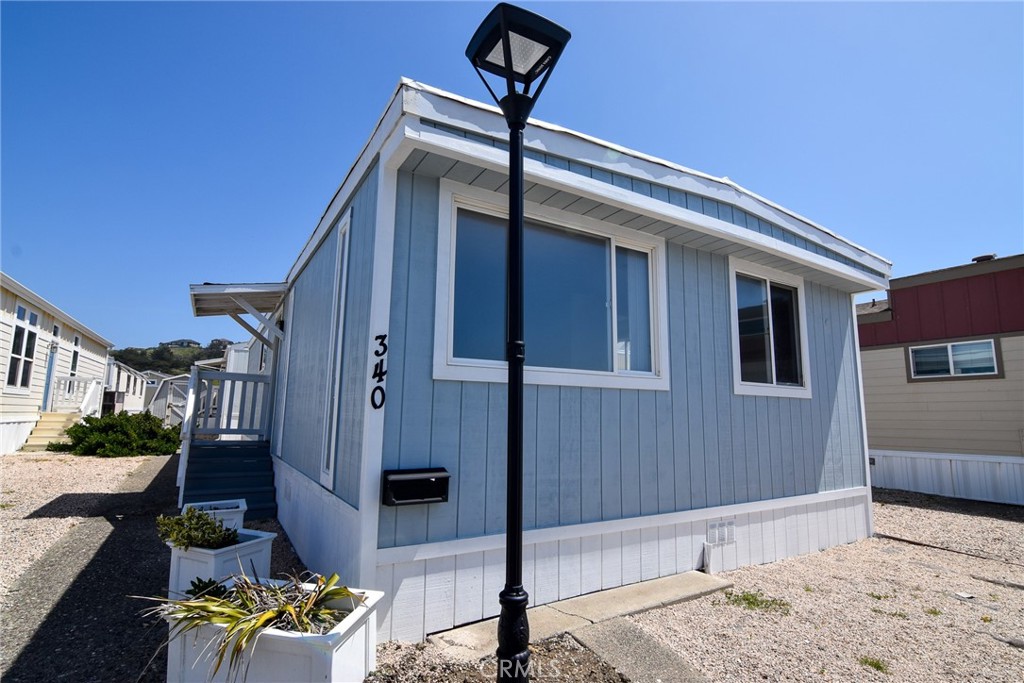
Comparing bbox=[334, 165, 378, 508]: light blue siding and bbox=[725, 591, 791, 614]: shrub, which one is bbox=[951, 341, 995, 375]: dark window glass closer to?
bbox=[725, 591, 791, 614]: shrub

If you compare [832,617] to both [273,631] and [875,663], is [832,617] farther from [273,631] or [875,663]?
[273,631]

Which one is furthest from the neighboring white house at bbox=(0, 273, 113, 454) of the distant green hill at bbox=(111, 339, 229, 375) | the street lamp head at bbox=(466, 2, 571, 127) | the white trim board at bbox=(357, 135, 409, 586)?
the distant green hill at bbox=(111, 339, 229, 375)

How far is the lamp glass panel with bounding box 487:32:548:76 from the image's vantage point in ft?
6.49

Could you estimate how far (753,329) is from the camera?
4.84 m

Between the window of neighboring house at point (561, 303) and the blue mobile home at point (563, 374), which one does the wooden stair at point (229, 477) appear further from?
the window of neighboring house at point (561, 303)

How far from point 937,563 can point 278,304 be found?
9080 mm

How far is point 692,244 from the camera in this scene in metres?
4.37

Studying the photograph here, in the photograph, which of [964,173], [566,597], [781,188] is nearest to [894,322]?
[964,173]

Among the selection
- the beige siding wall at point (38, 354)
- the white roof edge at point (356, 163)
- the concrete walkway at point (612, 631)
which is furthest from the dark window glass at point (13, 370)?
the concrete walkway at point (612, 631)

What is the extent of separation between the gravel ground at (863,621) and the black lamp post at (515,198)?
1266 mm

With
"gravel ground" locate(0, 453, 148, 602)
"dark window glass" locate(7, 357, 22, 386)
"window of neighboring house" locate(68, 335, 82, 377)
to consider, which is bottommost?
"gravel ground" locate(0, 453, 148, 602)

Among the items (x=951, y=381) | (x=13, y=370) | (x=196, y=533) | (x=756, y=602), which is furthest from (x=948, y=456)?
(x=13, y=370)

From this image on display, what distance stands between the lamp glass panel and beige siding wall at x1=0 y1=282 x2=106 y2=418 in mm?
13395

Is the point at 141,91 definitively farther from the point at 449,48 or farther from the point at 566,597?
the point at 566,597
